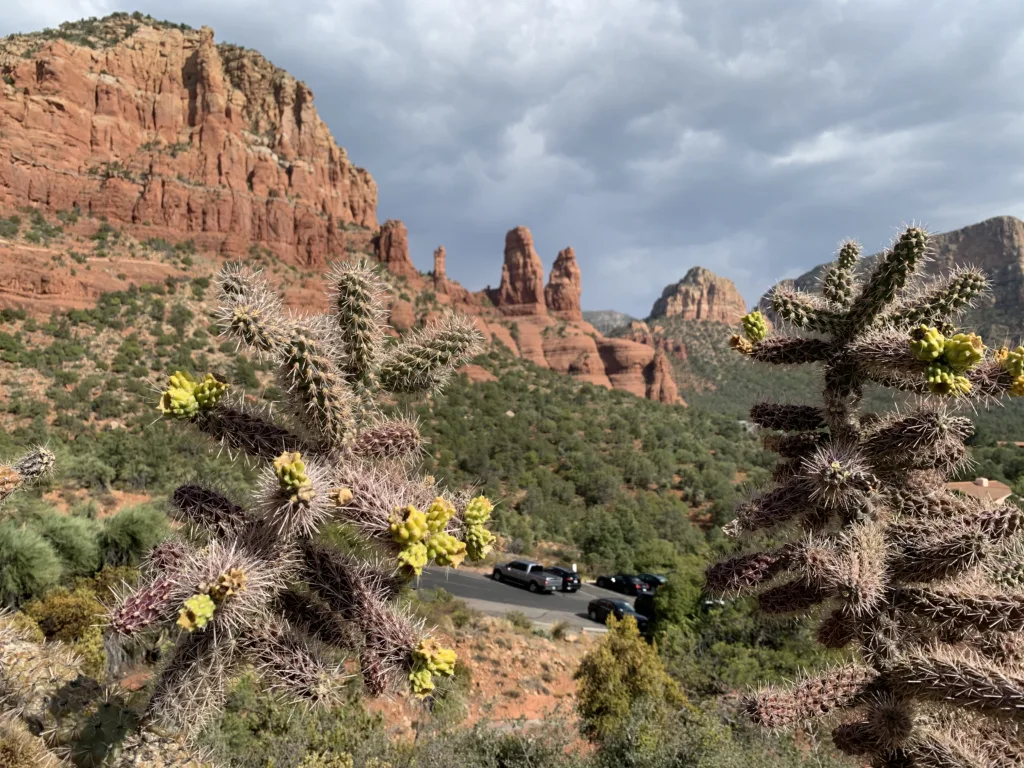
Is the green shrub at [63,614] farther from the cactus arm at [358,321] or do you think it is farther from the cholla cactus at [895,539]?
the cholla cactus at [895,539]

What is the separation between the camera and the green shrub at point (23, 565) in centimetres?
1057

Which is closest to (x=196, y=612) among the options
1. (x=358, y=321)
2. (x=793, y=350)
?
(x=358, y=321)

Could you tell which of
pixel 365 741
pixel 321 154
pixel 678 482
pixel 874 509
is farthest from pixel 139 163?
pixel 874 509

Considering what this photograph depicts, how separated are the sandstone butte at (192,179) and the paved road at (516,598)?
91.7ft

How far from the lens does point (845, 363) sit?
3699 millimetres

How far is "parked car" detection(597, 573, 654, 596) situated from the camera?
2348 cm

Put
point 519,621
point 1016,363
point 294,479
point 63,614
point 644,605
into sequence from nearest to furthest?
point 294,479, point 1016,363, point 63,614, point 519,621, point 644,605

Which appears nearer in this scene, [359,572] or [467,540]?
[467,540]

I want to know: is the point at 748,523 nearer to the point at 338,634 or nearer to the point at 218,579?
the point at 338,634

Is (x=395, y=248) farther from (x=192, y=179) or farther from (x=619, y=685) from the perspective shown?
(x=619, y=685)

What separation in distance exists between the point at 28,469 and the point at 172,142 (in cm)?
7734

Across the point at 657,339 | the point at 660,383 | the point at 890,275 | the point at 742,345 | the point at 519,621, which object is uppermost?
the point at 657,339

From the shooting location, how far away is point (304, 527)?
2.36 m

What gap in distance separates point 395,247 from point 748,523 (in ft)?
237
